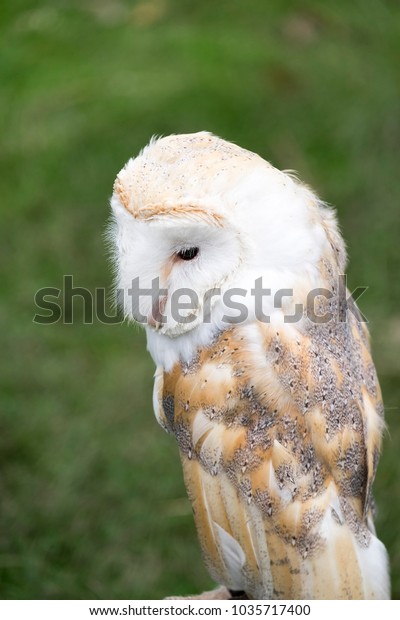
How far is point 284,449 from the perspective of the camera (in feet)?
4.94

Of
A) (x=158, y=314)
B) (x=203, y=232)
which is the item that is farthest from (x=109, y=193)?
(x=203, y=232)

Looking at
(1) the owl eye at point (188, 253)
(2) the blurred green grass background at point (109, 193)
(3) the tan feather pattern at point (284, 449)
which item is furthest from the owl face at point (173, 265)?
(2) the blurred green grass background at point (109, 193)

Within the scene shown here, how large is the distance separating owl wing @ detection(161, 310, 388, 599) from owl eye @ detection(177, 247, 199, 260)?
18 cm

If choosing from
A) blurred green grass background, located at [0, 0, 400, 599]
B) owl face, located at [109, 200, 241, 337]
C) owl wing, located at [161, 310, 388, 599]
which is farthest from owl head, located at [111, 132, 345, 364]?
blurred green grass background, located at [0, 0, 400, 599]

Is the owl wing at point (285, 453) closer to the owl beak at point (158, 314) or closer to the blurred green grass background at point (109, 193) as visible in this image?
the owl beak at point (158, 314)

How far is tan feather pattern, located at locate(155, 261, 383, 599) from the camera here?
149 centimetres

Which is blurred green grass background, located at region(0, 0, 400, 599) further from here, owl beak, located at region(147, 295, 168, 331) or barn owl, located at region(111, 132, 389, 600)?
owl beak, located at region(147, 295, 168, 331)

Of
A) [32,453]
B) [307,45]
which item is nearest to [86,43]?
[307,45]

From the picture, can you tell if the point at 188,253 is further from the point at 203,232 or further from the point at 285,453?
the point at 285,453

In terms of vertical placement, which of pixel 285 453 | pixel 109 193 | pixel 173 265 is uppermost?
pixel 109 193

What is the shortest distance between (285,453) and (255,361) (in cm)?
18

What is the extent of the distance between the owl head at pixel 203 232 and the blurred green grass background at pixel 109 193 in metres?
1.41

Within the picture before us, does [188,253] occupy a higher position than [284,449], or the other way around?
[188,253]
